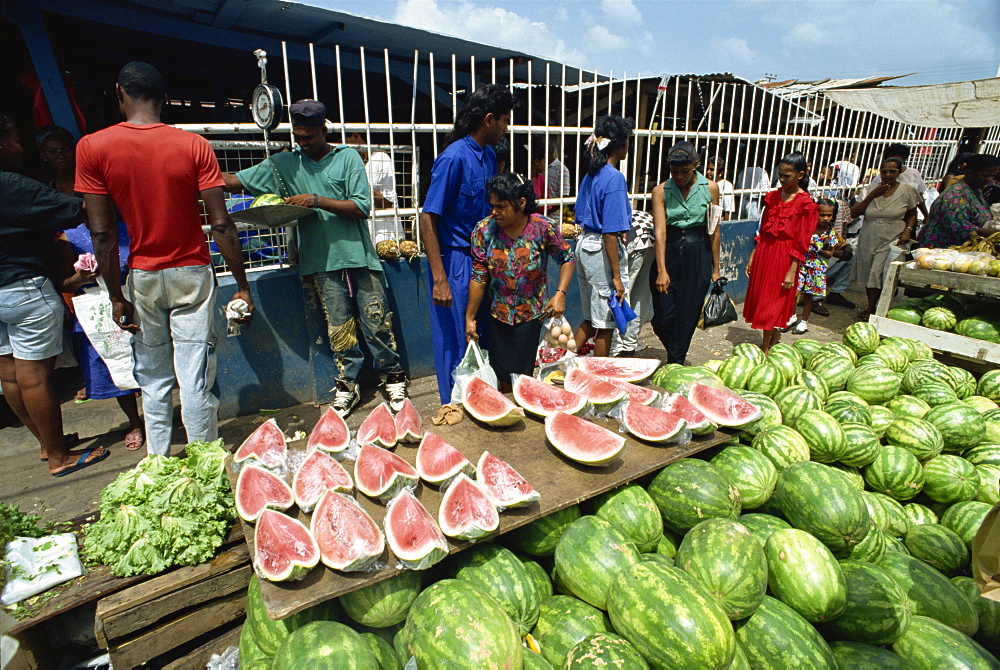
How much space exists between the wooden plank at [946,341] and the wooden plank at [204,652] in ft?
21.5

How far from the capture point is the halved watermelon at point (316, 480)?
2162 millimetres

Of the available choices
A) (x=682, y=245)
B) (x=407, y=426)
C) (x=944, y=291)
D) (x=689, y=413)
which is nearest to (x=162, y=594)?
(x=407, y=426)

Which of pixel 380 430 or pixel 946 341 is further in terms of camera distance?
pixel 946 341

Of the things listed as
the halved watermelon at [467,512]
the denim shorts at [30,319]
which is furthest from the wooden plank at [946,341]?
the denim shorts at [30,319]

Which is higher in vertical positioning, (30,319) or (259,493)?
(30,319)

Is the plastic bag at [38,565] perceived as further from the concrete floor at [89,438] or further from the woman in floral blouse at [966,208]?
the woman in floral blouse at [966,208]

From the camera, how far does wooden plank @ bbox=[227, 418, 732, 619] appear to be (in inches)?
67.8

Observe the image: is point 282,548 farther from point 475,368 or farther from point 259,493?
point 475,368

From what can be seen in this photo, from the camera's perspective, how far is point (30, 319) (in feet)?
12.0

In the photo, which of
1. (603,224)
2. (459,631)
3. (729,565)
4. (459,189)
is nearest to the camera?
(459,631)

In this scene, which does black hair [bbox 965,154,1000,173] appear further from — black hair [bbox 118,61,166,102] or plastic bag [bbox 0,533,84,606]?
plastic bag [bbox 0,533,84,606]

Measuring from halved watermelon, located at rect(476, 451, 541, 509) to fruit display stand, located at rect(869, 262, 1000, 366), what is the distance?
17.7 ft

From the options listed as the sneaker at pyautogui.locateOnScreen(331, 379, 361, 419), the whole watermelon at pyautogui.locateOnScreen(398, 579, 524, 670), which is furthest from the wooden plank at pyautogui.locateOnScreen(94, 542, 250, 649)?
the sneaker at pyautogui.locateOnScreen(331, 379, 361, 419)

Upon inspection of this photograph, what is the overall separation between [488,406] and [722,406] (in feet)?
4.27
